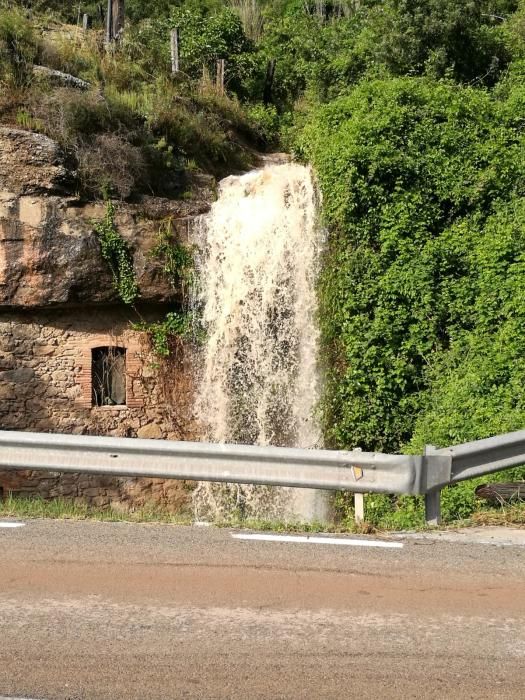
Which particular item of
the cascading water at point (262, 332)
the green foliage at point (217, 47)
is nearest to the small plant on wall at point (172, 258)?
the cascading water at point (262, 332)

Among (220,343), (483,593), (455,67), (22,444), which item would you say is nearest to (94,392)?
(220,343)

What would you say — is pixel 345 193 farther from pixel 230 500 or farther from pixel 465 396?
pixel 230 500

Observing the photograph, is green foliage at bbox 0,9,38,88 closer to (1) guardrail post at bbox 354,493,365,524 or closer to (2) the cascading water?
(2) the cascading water

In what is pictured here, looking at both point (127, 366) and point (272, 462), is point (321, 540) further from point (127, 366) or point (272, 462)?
point (127, 366)

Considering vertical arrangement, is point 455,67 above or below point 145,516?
above

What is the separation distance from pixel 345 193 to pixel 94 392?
5.69 metres

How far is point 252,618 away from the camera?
18.0 feet

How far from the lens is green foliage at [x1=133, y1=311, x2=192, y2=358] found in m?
15.3

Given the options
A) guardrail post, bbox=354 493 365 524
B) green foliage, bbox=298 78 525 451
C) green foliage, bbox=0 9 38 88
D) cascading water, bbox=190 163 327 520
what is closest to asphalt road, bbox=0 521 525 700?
guardrail post, bbox=354 493 365 524

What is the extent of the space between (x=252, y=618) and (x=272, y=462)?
9.06ft

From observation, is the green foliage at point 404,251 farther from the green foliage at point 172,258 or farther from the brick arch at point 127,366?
the brick arch at point 127,366

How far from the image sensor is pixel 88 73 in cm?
1856

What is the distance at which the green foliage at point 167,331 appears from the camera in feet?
50.2

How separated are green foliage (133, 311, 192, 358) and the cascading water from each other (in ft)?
1.24
